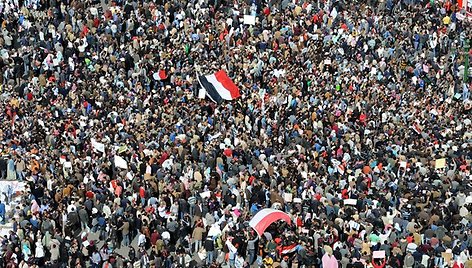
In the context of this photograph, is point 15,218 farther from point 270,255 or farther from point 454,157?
point 454,157

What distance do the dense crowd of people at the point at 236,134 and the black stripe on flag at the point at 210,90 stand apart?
14.1 inches

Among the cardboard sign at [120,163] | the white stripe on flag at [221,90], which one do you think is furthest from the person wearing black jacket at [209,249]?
the white stripe on flag at [221,90]

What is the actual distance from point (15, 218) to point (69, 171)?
322 centimetres

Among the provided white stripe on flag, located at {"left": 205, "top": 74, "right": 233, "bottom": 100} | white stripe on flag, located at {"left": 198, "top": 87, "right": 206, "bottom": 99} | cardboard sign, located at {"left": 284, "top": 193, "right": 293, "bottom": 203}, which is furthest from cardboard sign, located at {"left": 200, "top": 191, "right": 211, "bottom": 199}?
white stripe on flag, located at {"left": 198, "top": 87, "right": 206, "bottom": 99}

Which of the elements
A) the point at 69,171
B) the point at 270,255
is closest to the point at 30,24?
the point at 69,171

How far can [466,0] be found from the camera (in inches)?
2233

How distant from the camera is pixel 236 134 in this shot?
45.7 metres

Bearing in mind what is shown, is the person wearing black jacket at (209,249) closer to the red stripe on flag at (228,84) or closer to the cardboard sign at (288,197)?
the cardboard sign at (288,197)

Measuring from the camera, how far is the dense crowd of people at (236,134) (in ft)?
123

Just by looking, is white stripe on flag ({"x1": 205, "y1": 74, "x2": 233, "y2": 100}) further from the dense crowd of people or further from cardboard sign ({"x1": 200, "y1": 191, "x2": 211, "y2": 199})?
cardboard sign ({"x1": 200, "y1": 191, "x2": 211, "y2": 199})

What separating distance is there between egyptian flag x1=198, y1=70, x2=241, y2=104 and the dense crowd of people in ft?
1.18

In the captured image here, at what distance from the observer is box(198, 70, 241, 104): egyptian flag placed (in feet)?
160

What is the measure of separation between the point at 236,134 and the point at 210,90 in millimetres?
3856

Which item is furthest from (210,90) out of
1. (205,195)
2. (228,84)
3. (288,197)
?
(288,197)
